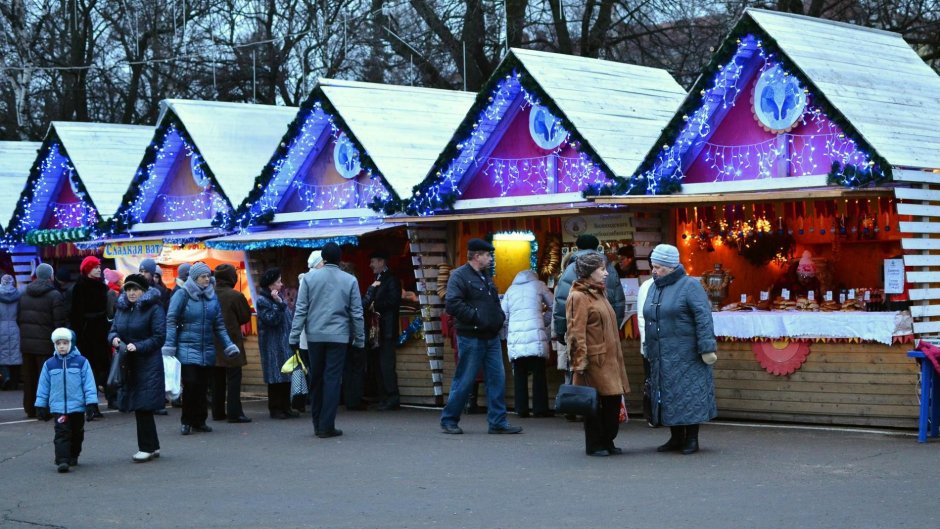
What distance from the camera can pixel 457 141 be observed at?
A: 52.0ft

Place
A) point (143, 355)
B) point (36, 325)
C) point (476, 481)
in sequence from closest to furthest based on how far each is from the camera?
1. point (476, 481)
2. point (143, 355)
3. point (36, 325)

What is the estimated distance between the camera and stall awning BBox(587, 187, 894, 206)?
12.4 m

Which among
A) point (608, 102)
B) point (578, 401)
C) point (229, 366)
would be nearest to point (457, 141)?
point (608, 102)

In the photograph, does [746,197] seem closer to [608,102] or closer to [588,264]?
[588,264]


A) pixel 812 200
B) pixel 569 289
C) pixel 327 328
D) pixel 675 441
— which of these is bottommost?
pixel 675 441

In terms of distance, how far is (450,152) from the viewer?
15828mm

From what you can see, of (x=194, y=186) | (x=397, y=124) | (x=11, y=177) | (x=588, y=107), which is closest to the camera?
(x=588, y=107)

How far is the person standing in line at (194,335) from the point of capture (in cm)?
1364

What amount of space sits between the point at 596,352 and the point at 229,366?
481 cm

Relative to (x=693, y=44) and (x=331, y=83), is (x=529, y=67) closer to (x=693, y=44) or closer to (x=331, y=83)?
(x=331, y=83)

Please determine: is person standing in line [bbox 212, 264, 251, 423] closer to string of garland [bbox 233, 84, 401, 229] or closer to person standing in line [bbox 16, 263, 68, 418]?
person standing in line [bbox 16, 263, 68, 418]

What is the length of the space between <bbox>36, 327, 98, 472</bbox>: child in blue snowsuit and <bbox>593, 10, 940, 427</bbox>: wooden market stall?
5329mm

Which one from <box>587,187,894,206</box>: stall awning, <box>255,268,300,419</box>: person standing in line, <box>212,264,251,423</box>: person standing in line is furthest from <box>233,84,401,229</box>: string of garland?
<box>587,187,894,206</box>: stall awning

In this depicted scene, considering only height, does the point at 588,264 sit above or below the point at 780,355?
above
